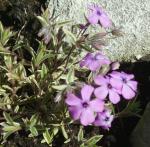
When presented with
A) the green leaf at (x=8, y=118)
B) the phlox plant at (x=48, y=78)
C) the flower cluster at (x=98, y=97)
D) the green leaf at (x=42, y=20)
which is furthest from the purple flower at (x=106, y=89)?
the green leaf at (x=8, y=118)

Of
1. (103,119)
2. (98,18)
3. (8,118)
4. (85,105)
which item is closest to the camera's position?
(85,105)

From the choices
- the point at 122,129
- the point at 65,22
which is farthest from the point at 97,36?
the point at 122,129

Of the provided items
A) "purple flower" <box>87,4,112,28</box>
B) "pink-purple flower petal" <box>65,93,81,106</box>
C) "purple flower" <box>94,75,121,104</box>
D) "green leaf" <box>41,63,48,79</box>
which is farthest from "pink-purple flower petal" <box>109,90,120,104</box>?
"green leaf" <box>41,63,48,79</box>

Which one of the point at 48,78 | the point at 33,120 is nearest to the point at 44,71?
the point at 48,78

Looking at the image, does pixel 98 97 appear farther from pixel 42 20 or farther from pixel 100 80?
pixel 42 20

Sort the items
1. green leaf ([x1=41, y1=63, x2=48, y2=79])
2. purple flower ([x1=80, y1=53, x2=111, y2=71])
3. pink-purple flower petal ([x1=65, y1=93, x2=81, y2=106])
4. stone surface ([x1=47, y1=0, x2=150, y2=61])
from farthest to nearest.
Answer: stone surface ([x1=47, y1=0, x2=150, y2=61])
green leaf ([x1=41, y1=63, x2=48, y2=79])
purple flower ([x1=80, y1=53, x2=111, y2=71])
pink-purple flower petal ([x1=65, y1=93, x2=81, y2=106])

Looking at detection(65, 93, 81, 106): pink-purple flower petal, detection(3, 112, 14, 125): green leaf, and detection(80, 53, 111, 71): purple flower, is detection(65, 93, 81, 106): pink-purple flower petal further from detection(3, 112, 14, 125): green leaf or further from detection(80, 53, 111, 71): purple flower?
detection(3, 112, 14, 125): green leaf
